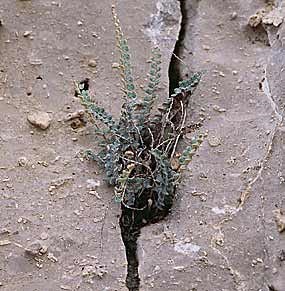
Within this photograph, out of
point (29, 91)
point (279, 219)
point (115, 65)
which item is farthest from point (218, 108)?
point (29, 91)

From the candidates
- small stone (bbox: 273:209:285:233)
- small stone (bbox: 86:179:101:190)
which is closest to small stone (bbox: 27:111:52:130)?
small stone (bbox: 86:179:101:190)

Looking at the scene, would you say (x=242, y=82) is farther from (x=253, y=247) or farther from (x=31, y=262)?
(x=31, y=262)

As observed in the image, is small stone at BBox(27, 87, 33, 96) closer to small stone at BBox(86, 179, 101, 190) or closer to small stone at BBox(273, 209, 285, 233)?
small stone at BBox(86, 179, 101, 190)

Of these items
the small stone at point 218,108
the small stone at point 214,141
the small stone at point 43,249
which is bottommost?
the small stone at point 43,249

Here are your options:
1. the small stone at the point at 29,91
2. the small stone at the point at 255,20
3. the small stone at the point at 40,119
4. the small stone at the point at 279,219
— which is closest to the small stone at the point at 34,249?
the small stone at the point at 40,119

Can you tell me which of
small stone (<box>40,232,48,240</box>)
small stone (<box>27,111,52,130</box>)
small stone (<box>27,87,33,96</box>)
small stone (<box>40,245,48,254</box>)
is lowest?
small stone (<box>40,245,48,254</box>)

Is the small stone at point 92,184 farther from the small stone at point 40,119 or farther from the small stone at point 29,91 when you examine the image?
the small stone at point 29,91
